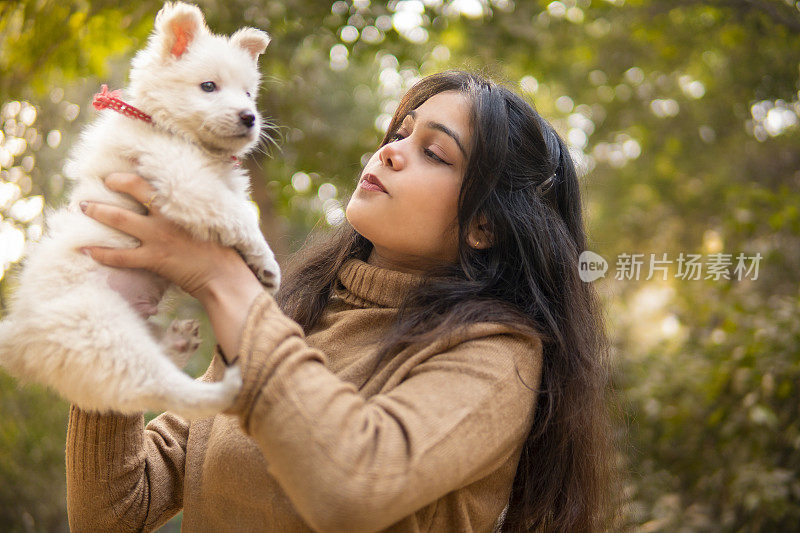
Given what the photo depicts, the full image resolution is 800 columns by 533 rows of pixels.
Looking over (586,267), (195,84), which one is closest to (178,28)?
(195,84)

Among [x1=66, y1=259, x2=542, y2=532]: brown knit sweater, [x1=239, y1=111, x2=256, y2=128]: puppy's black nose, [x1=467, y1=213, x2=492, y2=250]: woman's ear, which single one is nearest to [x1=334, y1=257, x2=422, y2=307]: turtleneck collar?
[x1=66, y1=259, x2=542, y2=532]: brown knit sweater

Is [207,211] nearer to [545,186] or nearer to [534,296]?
[534,296]

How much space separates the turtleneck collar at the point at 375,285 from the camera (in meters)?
1.80

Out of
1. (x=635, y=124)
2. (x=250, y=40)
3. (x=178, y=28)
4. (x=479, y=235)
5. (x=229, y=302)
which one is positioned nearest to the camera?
(x=229, y=302)

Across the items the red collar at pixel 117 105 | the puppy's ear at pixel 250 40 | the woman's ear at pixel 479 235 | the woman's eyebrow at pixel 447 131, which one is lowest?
the woman's ear at pixel 479 235

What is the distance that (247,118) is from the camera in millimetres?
1505

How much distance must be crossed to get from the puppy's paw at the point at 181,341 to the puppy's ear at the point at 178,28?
2.22 feet

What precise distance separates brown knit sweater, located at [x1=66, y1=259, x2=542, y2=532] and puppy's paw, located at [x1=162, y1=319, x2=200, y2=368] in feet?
0.80

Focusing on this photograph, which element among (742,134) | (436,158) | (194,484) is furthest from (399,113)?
(742,134)

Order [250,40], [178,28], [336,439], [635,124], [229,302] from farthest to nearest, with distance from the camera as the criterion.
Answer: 1. [635,124]
2. [250,40]
3. [178,28]
4. [229,302]
5. [336,439]

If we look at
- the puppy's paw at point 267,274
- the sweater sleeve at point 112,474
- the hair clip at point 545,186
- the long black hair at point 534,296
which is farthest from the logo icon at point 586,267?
the sweater sleeve at point 112,474

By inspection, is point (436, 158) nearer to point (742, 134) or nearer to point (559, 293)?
point (559, 293)

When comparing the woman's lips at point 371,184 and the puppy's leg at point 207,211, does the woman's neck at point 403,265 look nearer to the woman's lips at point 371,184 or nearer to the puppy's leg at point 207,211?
the woman's lips at point 371,184

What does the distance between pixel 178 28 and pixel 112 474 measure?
3.80 feet
